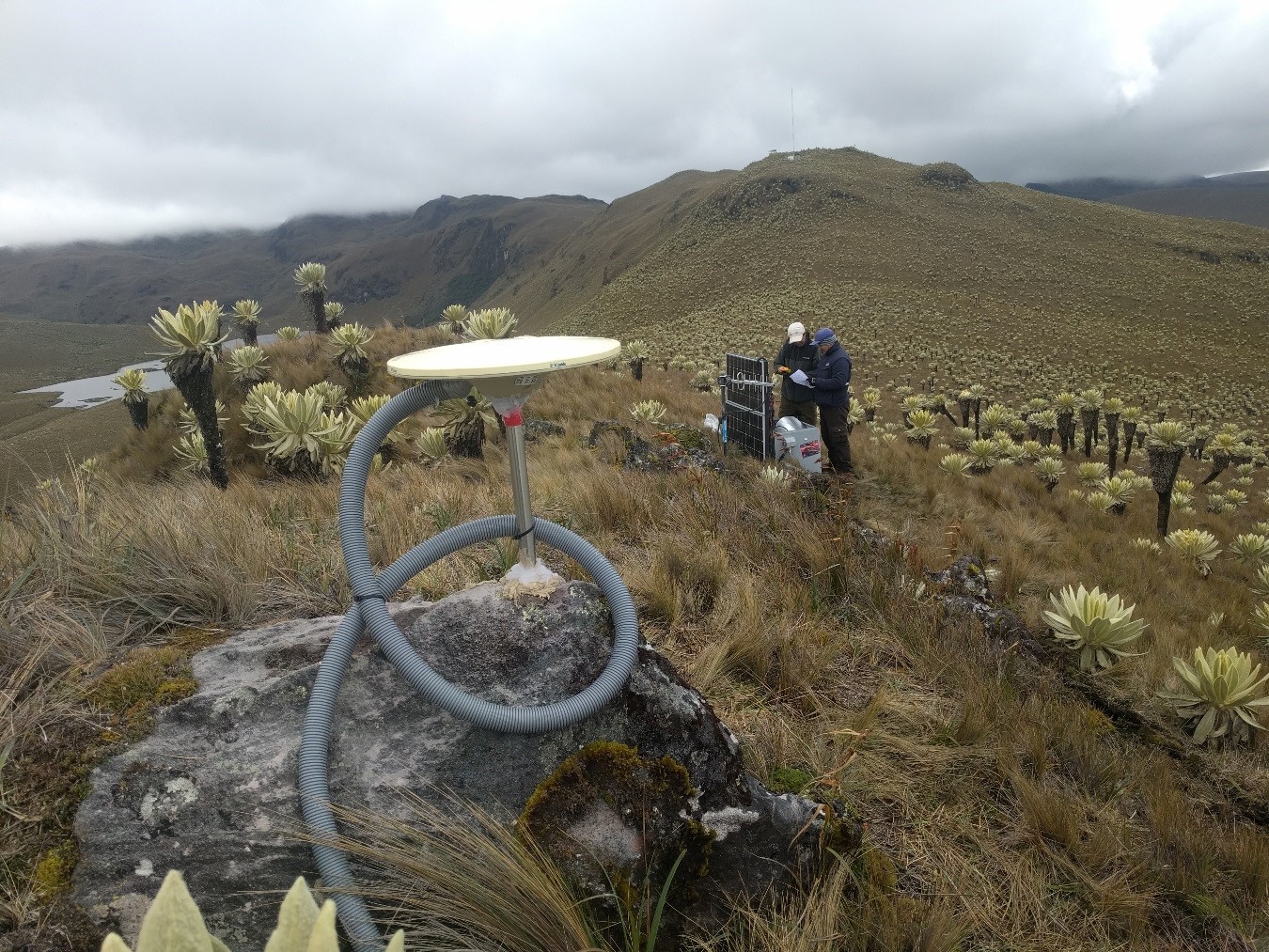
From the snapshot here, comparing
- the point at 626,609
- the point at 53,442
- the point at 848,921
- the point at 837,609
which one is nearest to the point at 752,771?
the point at 848,921

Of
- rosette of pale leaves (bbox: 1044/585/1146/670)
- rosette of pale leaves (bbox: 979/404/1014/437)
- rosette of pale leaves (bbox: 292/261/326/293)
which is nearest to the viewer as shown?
rosette of pale leaves (bbox: 1044/585/1146/670)

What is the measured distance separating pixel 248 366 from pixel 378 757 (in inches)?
484

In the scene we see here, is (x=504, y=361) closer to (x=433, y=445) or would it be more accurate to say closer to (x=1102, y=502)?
(x=433, y=445)

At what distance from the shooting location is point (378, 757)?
1793mm

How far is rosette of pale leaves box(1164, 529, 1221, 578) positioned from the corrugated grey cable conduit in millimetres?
9422

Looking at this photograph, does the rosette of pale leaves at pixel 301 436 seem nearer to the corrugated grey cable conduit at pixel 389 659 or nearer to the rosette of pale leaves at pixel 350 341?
the rosette of pale leaves at pixel 350 341

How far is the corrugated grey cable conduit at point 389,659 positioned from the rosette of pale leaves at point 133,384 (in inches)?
484

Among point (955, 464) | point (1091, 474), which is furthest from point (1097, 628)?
point (1091, 474)

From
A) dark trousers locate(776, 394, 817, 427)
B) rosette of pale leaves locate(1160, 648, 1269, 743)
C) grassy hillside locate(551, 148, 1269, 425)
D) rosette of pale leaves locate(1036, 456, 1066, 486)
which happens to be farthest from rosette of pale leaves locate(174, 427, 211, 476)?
grassy hillside locate(551, 148, 1269, 425)

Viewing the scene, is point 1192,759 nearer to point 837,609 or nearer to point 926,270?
point 837,609

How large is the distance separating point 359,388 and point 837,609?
34.7 ft

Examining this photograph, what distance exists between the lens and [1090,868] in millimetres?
2189

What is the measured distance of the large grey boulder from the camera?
1.55 meters

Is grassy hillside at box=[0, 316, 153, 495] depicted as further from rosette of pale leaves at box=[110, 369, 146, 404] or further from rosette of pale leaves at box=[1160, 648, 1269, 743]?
rosette of pale leaves at box=[1160, 648, 1269, 743]
